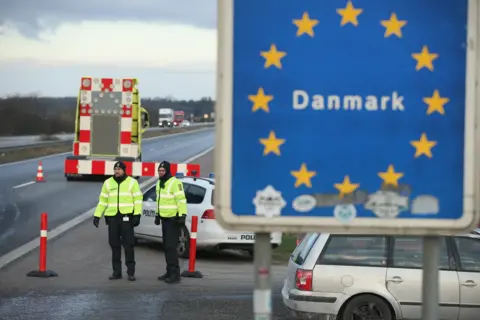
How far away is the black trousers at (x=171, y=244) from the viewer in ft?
44.3

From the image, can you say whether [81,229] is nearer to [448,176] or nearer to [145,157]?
[448,176]

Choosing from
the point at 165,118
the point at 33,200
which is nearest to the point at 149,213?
the point at 33,200

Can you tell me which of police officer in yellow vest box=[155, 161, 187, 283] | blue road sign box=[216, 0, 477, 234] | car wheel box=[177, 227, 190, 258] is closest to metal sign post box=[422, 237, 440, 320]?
blue road sign box=[216, 0, 477, 234]

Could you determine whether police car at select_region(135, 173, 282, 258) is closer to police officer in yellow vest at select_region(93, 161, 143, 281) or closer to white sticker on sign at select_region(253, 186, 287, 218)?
police officer in yellow vest at select_region(93, 161, 143, 281)

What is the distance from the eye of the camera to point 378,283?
9508 mm

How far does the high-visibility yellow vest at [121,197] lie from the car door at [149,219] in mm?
2922

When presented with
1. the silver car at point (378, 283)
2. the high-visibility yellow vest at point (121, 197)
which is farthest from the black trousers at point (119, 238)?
the silver car at point (378, 283)

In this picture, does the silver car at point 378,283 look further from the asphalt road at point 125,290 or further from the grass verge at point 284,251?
the grass verge at point 284,251

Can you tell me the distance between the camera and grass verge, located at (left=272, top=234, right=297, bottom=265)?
1567 centimetres

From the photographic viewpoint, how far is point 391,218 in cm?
334

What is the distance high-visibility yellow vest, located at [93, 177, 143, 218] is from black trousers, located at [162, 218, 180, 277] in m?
0.51

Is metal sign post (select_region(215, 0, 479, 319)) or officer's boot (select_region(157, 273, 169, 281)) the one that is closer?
metal sign post (select_region(215, 0, 479, 319))

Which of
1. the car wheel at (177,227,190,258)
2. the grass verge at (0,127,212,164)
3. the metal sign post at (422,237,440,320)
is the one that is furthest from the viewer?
the grass verge at (0,127,212,164)

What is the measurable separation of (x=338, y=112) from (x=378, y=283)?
645 cm
